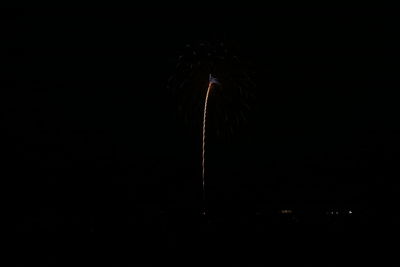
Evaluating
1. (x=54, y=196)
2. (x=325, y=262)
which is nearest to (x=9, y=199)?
(x=54, y=196)

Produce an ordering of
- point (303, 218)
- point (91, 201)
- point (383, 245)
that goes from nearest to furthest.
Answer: point (383, 245) → point (303, 218) → point (91, 201)

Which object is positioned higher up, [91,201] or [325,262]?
[91,201]

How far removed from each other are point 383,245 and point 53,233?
1096cm

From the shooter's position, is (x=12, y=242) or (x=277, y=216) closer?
(x=12, y=242)

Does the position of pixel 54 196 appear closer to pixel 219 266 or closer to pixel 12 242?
pixel 12 242

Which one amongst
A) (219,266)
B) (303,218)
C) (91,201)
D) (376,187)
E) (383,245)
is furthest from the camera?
(376,187)

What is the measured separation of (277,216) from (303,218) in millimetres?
A: 1017

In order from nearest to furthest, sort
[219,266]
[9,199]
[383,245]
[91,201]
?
[219,266] < [383,245] < [9,199] < [91,201]

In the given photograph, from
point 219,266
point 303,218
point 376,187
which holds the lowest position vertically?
point 219,266

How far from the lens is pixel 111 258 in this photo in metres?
17.6

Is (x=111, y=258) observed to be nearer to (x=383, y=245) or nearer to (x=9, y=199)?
(x=383, y=245)

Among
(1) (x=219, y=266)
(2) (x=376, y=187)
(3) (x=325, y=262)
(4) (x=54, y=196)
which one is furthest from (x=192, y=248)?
(2) (x=376, y=187)

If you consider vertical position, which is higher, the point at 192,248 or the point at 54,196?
the point at 54,196

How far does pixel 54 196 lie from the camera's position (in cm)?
4334
